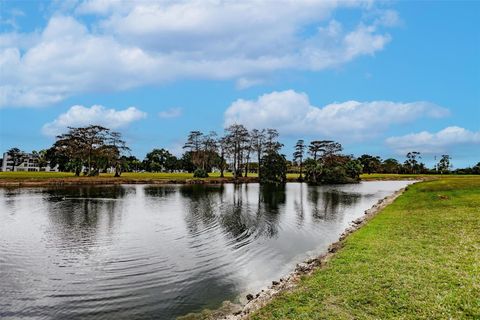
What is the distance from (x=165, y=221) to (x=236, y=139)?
274 feet

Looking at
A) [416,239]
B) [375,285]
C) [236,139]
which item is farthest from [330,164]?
[375,285]

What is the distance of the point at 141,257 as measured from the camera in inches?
839

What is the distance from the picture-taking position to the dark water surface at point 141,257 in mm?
14352

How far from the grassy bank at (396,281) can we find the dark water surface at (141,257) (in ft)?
11.7

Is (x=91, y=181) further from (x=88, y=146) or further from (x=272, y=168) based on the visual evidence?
(x=272, y=168)

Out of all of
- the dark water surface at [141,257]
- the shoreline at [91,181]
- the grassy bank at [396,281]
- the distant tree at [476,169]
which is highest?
the distant tree at [476,169]

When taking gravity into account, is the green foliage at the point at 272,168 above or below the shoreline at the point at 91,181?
above

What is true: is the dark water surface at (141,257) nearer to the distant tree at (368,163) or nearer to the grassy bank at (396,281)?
the grassy bank at (396,281)

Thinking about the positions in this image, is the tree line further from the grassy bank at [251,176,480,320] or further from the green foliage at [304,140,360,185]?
the grassy bank at [251,176,480,320]

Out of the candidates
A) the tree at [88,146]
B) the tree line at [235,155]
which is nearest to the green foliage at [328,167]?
the tree line at [235,155]

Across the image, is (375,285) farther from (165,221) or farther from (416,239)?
(165,221)

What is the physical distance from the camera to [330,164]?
405 ft

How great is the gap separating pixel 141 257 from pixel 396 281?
578 inches

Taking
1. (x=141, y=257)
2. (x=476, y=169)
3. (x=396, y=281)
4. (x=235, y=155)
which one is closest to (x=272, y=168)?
(x=235, y=155)
